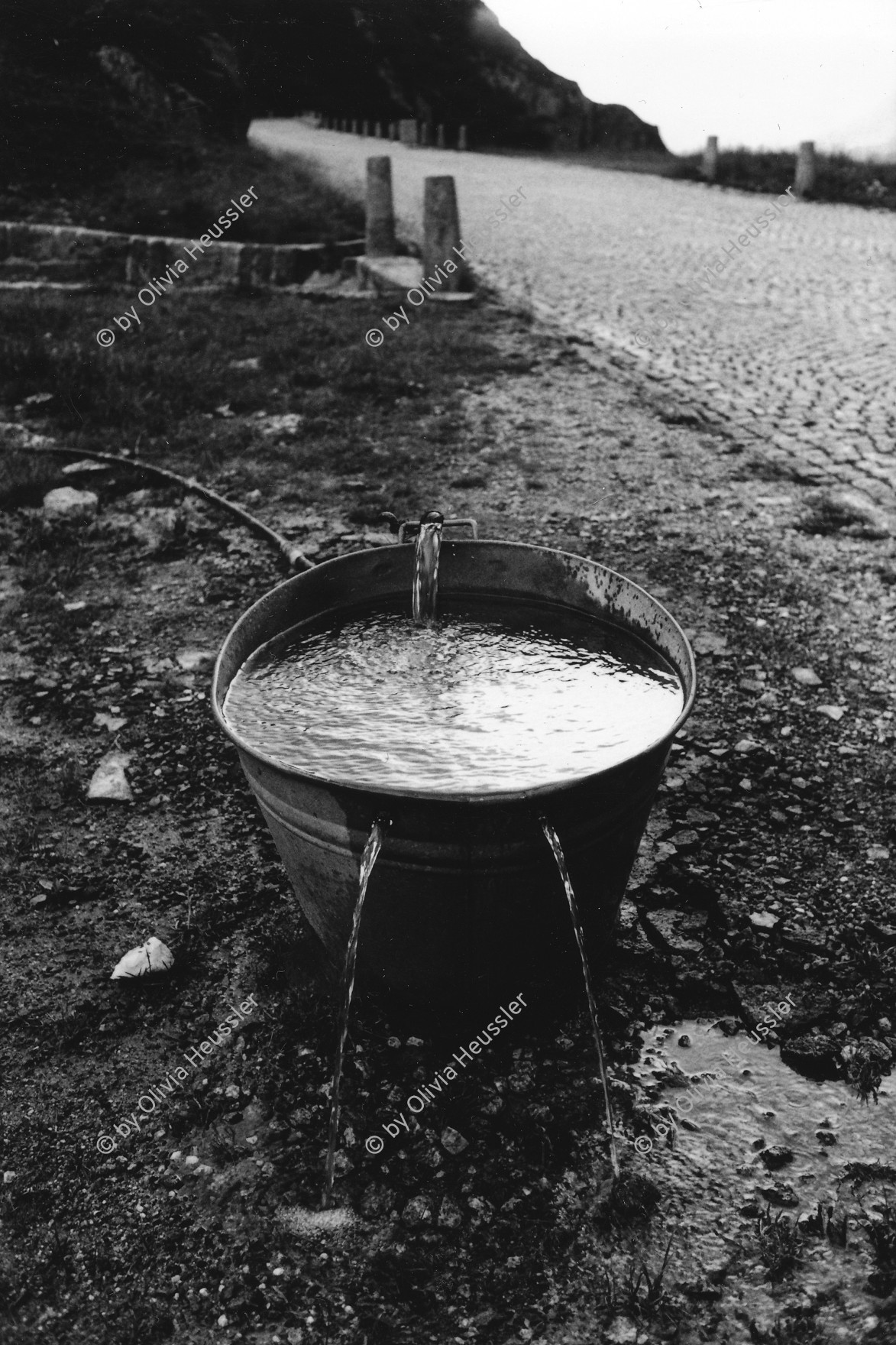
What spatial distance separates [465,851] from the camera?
1.88 meters

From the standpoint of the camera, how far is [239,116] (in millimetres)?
14273

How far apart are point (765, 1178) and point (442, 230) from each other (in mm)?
8207

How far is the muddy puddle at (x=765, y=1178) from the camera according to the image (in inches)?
69.4

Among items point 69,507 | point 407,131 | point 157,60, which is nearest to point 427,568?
point 69,507

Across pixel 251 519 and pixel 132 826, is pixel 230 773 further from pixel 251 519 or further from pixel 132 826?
pixel 251 519

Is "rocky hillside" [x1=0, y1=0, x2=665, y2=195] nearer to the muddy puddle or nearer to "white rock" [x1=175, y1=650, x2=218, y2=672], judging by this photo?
"white rock" [x1=175, y1=650, x2=218, y2=672]

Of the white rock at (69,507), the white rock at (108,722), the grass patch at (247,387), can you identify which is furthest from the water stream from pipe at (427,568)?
the white rock at (69,507)

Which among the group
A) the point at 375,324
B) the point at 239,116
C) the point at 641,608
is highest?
the point at 239,116

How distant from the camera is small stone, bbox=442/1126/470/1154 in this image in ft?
6.75

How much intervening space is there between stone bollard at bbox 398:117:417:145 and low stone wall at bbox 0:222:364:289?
50.8 ft

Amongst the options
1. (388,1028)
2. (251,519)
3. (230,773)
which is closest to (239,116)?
(251,519)

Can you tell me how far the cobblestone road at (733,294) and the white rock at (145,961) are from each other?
4.07 metres

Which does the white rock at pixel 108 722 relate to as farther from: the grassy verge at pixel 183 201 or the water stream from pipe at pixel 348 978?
the grassy verge at pixel 183 201

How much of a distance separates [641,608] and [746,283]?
311 inches
